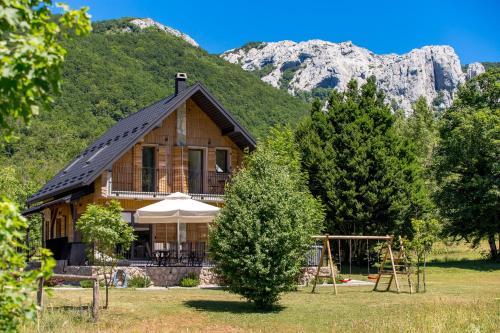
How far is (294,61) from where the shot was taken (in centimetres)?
18450

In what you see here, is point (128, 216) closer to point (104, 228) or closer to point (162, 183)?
point (162, 183)

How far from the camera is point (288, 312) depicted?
53.1ft

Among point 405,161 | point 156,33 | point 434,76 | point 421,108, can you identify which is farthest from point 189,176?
point 434,76

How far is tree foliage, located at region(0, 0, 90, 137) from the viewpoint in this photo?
5176 millimetres

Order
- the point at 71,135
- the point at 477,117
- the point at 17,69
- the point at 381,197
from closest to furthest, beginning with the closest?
1. the point at 17,69
2. the point at 381,197
3. the point at 477,117
4. the point at 71,135

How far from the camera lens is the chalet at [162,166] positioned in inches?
987

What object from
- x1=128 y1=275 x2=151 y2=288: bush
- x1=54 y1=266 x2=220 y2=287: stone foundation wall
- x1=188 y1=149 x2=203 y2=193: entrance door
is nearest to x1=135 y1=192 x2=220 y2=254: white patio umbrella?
x1=54 y1=266 x2=220 y2=287: stone foundation wall

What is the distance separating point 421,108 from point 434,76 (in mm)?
108458

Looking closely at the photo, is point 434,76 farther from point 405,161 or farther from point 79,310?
point 79,310

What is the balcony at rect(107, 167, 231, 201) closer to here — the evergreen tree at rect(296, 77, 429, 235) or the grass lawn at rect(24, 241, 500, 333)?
the evergreen tree at rect(296, 77, 429, 235)

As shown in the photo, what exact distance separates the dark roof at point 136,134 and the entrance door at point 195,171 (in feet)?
5.00

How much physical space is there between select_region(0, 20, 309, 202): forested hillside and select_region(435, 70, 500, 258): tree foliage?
21860 millimetres

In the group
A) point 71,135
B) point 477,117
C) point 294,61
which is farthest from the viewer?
point 294,61

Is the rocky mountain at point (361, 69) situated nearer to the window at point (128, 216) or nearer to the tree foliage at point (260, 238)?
the window at point (128, 216)
